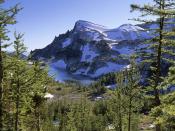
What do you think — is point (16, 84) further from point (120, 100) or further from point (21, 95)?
point (120, 100)

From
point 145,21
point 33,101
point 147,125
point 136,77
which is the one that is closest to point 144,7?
point 145,21

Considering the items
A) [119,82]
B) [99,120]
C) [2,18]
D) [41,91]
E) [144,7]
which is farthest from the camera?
[99,120]

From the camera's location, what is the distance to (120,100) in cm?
5825

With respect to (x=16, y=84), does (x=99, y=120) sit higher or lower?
lower

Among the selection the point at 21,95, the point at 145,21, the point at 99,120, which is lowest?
the point at 99,120

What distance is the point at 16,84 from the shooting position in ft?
129

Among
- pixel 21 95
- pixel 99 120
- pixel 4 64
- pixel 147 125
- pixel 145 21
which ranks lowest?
pixel 147 125

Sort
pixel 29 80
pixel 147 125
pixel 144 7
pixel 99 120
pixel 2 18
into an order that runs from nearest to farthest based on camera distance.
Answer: pixel 144 7 → pixel 2 18 → pixel 29 80 → pixel 99 120 → pixel 147 125

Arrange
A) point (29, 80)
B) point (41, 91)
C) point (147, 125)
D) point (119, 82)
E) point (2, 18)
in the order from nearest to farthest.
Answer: point (2, 18) < point (29, 80) < point (41, 91) < point (119, 82) < point (147, 125)

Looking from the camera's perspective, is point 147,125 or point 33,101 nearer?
point 33,101

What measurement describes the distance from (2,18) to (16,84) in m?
10.2

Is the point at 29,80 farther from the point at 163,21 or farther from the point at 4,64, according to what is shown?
the point at 163,21

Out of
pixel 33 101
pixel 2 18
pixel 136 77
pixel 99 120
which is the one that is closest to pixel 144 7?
pixel 2 18

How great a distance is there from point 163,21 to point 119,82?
28.4 m
